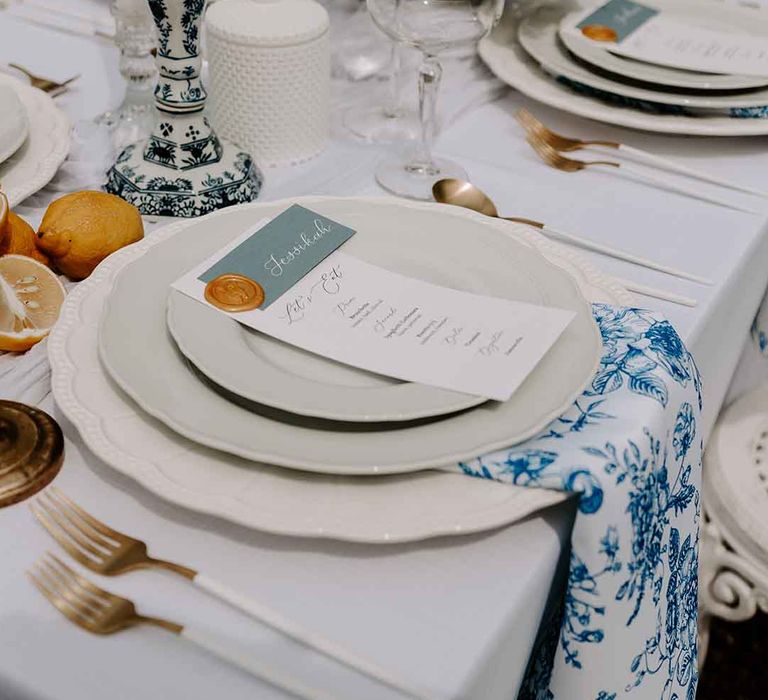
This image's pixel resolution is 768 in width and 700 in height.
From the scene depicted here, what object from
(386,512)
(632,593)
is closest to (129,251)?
(386,512)

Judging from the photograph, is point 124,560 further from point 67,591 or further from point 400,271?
point 400,271

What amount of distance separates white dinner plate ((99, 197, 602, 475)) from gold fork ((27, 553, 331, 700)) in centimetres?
9

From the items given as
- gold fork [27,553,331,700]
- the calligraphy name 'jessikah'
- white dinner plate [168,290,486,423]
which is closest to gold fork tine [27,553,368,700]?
gold fork [27,553,331,700]

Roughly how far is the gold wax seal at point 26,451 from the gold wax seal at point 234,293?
129mm

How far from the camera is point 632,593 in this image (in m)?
0.57

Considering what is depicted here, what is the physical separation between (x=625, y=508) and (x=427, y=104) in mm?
522

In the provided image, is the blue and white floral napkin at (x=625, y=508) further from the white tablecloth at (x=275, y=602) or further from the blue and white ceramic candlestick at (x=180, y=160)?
the blue and white ceramic candlestick at (x=180, y=160)

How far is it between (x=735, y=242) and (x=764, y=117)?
0.74 ft

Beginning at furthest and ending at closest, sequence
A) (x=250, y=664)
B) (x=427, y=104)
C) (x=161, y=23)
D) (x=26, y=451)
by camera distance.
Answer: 1. (x=427, y=104)
2. (x=161, y=23)
3. (x=26, y=451)
4. (x=250, y=664)

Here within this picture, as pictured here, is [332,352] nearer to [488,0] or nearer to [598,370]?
[598,370]

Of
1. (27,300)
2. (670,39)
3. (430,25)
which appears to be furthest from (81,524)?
(670,39)

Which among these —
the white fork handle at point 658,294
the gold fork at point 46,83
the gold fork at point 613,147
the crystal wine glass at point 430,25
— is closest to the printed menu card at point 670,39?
the gold fork at point 613,147

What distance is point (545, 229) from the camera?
85 cm

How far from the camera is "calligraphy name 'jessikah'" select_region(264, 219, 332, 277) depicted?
2.22 feet
